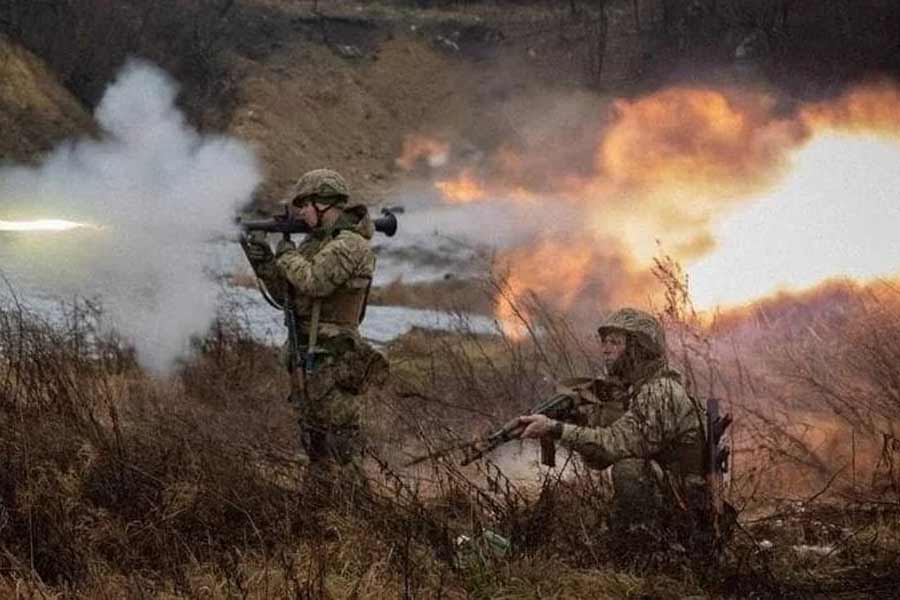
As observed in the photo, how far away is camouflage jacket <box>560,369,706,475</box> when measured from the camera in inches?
210

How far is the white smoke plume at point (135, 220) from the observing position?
10.0m

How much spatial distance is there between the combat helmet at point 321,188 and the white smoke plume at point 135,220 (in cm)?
341

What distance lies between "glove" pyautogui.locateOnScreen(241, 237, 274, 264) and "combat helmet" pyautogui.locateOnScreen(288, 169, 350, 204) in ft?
1.26

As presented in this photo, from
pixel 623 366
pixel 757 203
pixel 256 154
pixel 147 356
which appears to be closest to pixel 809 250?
pixel 757 203

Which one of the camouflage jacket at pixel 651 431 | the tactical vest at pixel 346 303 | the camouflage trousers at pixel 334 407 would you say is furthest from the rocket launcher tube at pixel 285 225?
the camouflage jacket at pixel 651 431

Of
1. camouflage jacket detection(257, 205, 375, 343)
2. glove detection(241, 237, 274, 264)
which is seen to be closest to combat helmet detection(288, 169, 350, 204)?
camouflage jacket detection(257, 205, 375, 343)

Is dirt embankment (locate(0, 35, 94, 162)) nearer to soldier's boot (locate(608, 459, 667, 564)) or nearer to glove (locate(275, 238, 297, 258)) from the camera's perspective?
glove (locate(275, 238, 297, 258))

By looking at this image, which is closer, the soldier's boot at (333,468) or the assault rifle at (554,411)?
the assault rifle at (554,411)

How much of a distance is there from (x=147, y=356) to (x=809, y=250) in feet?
23.5

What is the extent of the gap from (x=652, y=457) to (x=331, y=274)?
2.04 metres

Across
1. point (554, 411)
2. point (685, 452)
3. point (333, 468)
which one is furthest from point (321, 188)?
point (685, 452)

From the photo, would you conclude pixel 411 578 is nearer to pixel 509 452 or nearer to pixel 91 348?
pixel 509 452

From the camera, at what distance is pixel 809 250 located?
13.1 metres

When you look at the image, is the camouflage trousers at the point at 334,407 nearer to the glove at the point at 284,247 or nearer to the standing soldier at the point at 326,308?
the standing soldier at the point at 326,308
